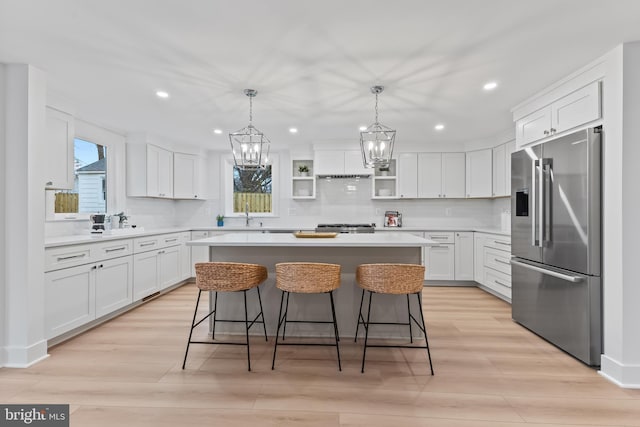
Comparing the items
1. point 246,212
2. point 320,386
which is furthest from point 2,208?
point 246,212

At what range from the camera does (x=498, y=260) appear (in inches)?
173

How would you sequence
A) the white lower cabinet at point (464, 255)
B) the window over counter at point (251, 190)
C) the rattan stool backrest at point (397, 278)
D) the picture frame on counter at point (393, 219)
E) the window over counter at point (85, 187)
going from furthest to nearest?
the window over counter at point (251, 190) → the picture frame on counter at point (393, 219) → the white lower cabinet at point (464, 255) → the window over counter at point (85, 187) → the rattan stool backrest at point (397, 278)

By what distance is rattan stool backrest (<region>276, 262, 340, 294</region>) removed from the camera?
2436 millimetres

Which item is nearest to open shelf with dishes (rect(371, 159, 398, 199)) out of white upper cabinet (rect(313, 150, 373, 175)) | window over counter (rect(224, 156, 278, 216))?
white upper cabinet (rect(313, 150, 373, 175))

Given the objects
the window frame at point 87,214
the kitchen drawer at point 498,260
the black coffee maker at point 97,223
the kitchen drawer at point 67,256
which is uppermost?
the window frame at point 87,214

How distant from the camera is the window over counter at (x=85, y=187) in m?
3.86

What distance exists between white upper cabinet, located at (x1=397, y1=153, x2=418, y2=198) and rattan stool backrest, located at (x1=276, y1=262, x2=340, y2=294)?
3441mm

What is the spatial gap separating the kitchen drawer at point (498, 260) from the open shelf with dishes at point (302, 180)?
113 inches

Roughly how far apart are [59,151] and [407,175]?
185 inches

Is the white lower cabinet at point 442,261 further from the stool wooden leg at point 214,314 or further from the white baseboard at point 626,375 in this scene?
the stool wooden leg at point 214,314

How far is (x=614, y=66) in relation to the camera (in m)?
2.31

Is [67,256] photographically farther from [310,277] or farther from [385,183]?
[385,183]

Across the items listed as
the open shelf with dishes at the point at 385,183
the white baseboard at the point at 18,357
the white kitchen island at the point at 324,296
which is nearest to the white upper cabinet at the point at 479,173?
the open shelf with dishes at the point at 385,183

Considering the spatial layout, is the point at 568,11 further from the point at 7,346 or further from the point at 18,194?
the point at 7,346
